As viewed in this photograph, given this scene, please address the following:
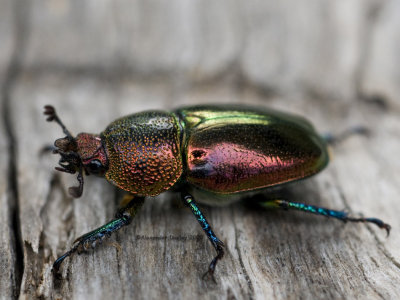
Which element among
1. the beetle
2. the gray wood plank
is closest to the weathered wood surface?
the gray wood plank

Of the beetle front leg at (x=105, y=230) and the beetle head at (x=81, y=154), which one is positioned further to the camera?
the beetle head at (x=81, y=154)

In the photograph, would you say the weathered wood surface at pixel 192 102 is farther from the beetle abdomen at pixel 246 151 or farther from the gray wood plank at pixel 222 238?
the beetle abdomen at pixel 246 151

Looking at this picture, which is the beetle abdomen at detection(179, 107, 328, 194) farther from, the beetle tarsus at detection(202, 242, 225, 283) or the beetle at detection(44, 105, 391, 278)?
the beetle tarsus at detection(202, 242, 225, 283)

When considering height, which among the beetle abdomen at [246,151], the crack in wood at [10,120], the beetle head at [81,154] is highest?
the beetle abdomen at [246,151]

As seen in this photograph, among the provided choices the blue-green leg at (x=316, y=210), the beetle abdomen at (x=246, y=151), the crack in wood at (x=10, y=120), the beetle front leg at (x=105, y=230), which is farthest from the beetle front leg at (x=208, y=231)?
the crack in wood at (x=10, y=120)

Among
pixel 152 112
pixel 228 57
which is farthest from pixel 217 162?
pixel 228 57

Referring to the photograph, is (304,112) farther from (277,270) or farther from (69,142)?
(69,142)
